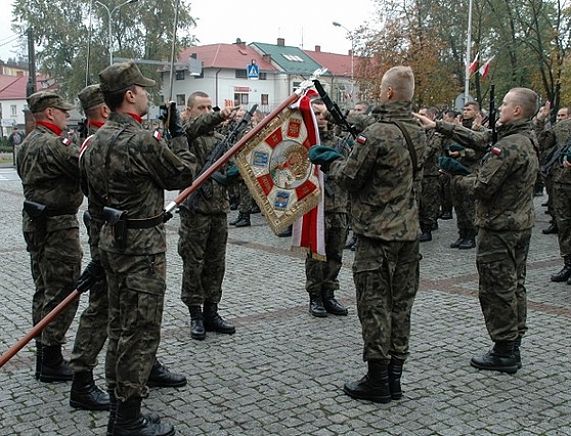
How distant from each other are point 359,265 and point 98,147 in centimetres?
195

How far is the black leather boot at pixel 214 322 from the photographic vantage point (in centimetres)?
632

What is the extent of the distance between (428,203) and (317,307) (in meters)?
5.33

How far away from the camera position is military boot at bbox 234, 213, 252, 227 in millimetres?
13507

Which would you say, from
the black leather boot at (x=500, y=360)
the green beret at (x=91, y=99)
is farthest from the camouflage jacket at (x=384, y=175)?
the green beret at (x=91, y=99)

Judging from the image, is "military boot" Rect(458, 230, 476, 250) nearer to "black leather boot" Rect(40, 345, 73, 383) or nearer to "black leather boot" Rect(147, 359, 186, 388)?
"black leather boot" Rect(147, 359, 186, 388)

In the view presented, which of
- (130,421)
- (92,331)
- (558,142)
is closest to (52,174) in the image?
(92,331)

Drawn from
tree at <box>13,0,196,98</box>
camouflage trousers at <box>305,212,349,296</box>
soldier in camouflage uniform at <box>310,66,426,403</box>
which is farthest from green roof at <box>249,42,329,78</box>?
soldier in camouflage uniform at <box>310,66,426,403</box>

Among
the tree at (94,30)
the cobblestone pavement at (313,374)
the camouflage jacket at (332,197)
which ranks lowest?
the cobblestone pavement at (313,374)

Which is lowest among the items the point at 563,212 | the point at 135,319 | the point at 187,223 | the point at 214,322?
the point at 214,322

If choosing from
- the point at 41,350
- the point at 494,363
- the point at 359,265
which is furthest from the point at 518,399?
the point at 41,350

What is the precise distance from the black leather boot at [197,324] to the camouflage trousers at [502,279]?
249 centimetres

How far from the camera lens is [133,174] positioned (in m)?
3.98

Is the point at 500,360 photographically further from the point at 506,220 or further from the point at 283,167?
the point at 283,167

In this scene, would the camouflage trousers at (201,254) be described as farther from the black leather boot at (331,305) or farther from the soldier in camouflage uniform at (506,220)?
the soldier in camouflage uniform at (506,220)
